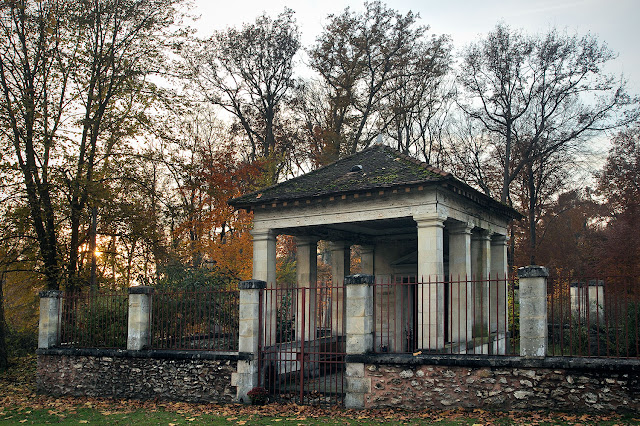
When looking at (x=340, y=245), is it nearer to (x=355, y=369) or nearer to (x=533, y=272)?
(x=355, y=369)

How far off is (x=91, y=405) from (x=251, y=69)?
1892cm

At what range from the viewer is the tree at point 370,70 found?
86.2ft

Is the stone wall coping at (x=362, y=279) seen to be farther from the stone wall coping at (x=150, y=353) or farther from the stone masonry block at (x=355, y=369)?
the stone wall coping at (x=150, y=353)

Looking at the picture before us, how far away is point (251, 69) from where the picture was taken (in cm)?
2681

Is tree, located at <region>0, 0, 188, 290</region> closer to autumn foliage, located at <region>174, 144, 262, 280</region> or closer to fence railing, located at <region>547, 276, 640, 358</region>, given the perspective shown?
autumn foliage, located at <region>174, 144, 262, 280</region>

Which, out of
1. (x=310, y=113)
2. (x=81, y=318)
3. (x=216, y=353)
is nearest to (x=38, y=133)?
(x=81, y=318)

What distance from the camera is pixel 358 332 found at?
965cm

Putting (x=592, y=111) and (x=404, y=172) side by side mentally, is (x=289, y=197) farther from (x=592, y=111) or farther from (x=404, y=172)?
(x=592, y=111)

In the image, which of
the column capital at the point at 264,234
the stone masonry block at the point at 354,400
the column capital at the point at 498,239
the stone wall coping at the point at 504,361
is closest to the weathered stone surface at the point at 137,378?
the stone masonry block at the point at 354,400

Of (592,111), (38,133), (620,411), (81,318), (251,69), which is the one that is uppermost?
(251,69)

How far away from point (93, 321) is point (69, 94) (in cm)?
792

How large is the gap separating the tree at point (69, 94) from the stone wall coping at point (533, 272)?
41.0 ft

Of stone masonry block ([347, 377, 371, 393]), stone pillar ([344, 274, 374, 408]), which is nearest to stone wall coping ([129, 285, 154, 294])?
stone pillar ([344, 274, 374, 408])

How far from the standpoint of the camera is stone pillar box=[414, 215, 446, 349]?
439 inches
